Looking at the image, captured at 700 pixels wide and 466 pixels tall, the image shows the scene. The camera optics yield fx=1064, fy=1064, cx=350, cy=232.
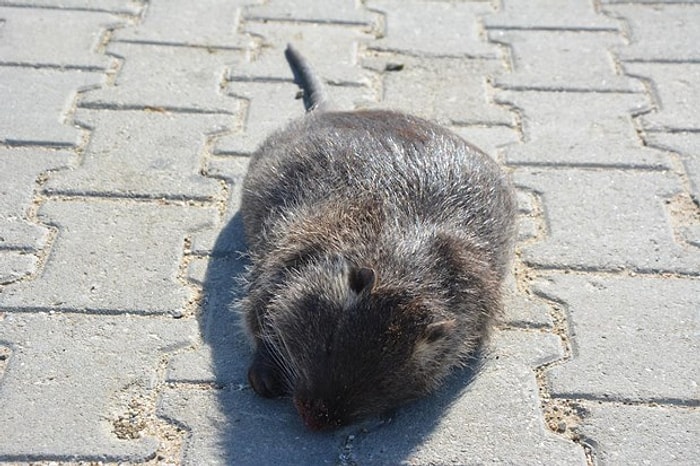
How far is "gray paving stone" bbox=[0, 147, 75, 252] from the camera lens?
5.39 meters

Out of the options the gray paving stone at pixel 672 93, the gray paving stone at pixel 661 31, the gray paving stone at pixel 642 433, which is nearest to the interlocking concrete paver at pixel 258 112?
the gray paving stone at pixel 672 93

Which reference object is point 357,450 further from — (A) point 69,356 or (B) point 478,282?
(A) point 69,356

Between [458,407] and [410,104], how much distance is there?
2.82 meters

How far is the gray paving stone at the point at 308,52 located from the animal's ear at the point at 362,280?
9.83 feet

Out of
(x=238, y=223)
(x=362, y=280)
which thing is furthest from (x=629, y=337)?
(x=238, y=223)

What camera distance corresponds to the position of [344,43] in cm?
752

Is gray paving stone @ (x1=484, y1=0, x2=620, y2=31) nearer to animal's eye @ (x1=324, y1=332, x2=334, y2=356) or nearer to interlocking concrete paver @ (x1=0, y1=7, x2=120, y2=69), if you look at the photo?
interlocking concrete paver @ (x1=0, y1=7, x2=120, y2=69)

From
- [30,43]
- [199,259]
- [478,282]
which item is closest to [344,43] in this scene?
[30,43]

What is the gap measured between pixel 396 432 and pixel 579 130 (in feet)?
9.75

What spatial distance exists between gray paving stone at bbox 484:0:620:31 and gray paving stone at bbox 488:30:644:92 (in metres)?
0.09

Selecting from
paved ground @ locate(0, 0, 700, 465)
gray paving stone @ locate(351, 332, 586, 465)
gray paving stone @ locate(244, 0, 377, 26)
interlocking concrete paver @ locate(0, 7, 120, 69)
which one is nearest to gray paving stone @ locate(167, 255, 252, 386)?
paved ground @ locate(0, 0, 700, 465)

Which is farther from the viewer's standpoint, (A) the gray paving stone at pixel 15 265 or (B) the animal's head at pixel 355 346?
(A) the gray paving stone at pixel 15 265

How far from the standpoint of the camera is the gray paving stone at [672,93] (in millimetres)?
6734

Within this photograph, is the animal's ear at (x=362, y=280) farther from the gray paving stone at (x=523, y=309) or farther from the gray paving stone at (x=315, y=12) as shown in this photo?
the gray paving stone at (x=315, y=12)
